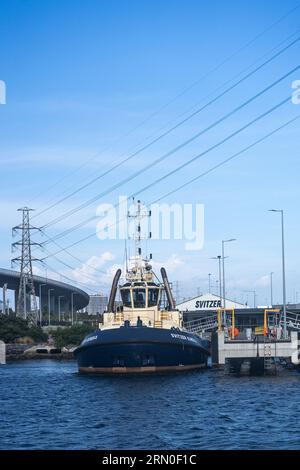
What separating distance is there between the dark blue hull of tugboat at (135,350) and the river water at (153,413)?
1854 mm

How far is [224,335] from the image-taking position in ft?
256

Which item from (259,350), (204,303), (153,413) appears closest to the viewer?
(153,413)

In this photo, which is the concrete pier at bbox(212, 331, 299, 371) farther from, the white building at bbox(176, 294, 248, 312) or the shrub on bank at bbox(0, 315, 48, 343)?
the white building at bbox(176, 294, 248, 312)

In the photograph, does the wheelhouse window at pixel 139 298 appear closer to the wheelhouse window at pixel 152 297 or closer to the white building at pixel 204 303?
the wheelhouse window at pixel 152 297

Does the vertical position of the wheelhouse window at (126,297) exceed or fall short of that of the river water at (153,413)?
it exceeds it

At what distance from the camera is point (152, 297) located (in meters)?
86.3

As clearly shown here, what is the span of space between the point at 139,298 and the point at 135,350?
13.2 m

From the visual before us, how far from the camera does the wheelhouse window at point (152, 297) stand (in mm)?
86062

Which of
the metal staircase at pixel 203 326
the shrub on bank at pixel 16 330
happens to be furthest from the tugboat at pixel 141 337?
the shrub on bank at pixel 16 330

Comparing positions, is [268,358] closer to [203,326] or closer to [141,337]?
[141,337]

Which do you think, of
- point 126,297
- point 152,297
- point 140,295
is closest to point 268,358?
point 152,297
